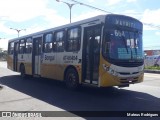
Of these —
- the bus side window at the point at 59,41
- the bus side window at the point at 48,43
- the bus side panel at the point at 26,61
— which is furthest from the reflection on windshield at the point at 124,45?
the bus side panel at the point at 26,61

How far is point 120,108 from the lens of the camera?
9773 mm

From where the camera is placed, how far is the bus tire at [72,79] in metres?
13.7

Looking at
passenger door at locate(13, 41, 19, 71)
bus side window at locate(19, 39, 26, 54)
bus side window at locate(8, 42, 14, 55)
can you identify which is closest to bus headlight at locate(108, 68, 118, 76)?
bus side window at locate(19, 39, 26, 54)

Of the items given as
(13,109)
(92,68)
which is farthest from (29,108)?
(92,68)

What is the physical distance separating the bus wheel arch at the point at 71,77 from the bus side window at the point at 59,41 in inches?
50.6

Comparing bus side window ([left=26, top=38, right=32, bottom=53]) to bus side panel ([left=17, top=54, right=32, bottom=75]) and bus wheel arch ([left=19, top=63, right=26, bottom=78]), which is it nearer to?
bus side panel ([left=17, top=54, right=32, bottom=75])

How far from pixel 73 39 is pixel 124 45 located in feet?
9.50

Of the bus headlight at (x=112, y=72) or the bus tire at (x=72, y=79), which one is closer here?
the bus headlight at (x=112, y=72)

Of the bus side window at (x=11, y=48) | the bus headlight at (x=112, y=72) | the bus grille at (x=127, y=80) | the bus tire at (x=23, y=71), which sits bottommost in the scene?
the bus tire at (x=23, y=71)

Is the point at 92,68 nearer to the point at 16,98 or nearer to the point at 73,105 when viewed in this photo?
the point at 73,105

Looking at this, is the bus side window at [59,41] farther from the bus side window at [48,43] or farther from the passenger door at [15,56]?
the passenger door at [15,56]

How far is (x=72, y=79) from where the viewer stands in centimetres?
1405

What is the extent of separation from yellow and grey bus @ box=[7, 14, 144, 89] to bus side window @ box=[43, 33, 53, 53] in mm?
325

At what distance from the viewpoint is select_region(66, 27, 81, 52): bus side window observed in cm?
1369
